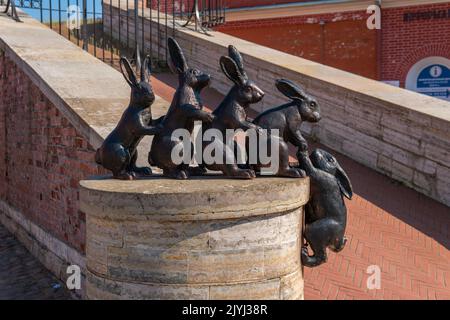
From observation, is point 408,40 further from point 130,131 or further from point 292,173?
point 130,131

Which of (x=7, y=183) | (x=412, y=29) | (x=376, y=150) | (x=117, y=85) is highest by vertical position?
(x=412, y=29)

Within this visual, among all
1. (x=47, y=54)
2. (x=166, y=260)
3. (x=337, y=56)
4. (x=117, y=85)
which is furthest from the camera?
(x=337, y=56)

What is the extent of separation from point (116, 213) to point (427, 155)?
424 cm

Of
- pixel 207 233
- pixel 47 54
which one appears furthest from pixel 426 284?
pixel 47 54

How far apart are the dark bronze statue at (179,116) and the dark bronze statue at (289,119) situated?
39 centimetres

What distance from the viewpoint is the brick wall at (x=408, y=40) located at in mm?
12383

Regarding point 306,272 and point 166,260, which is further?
point 306,272

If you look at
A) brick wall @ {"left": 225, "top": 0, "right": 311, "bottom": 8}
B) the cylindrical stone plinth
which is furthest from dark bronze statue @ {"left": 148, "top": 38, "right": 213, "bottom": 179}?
brick wall @ {"left": 225, "top": 0, "right": 311, "bottom": 8}

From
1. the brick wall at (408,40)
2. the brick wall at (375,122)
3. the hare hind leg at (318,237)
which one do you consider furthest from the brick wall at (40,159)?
the brick wall at (408,40)

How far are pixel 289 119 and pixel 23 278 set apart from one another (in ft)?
12.7

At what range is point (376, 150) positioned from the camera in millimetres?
6270

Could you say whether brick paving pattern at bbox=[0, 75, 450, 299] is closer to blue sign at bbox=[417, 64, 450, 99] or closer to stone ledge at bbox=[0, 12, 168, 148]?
stone ledge at bbox=[0, 12, 168, 148]

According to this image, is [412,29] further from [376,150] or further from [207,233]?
[207,233]

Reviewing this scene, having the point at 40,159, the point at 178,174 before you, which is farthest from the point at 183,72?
the point at 40,159
